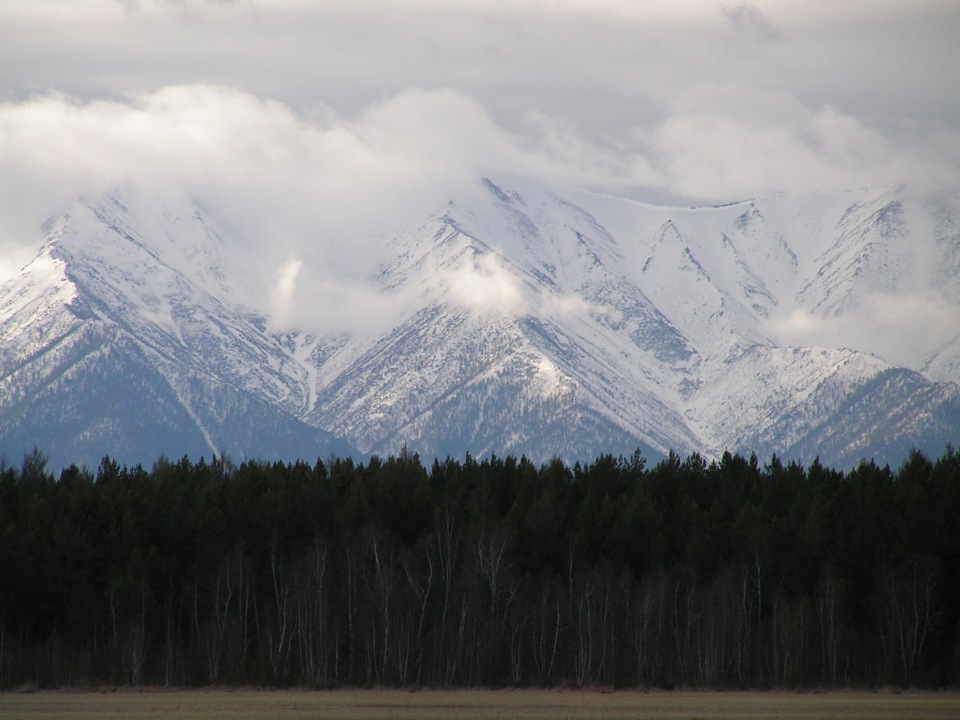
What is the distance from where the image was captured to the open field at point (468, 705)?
8788 cm

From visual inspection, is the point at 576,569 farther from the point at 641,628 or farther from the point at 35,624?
the point at 35,624

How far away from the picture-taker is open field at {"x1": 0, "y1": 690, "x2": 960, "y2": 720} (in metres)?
87.9

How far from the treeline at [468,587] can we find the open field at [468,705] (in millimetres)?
7599

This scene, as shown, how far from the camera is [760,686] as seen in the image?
122125 millimetres

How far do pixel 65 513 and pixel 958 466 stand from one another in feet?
260

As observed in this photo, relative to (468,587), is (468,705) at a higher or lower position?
lower

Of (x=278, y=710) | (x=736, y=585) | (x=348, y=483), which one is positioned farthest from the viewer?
(x=348, y=483)

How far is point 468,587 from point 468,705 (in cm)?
3106

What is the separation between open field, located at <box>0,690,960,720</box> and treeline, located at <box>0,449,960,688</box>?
24.9 ft

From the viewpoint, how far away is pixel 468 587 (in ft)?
421

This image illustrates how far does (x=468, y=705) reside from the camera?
97.3 metres

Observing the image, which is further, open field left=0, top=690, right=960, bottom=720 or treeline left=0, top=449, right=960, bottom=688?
treeline left=0, top=449, right=960, bottom=688

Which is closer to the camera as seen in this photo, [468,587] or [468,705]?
[468,705]

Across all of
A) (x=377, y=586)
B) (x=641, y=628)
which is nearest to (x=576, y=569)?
(x=641, y=628)
